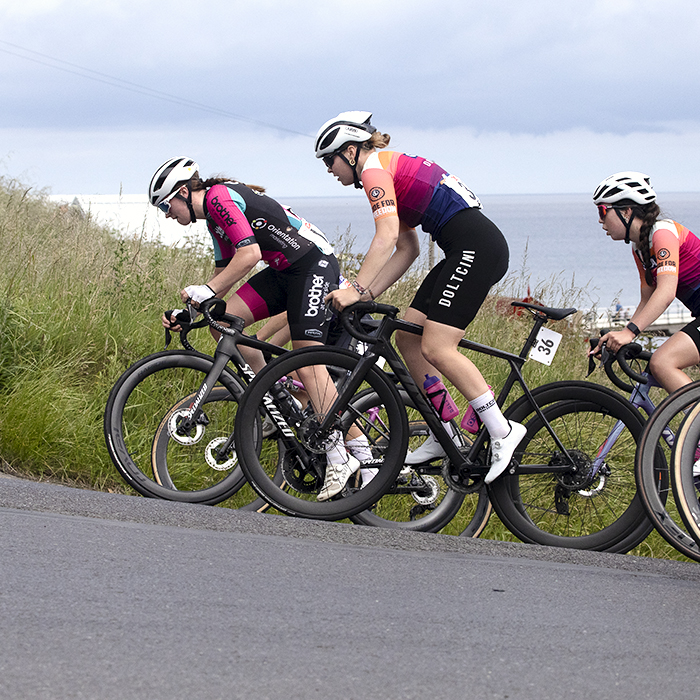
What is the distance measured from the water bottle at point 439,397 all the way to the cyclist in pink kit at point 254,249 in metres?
0.77

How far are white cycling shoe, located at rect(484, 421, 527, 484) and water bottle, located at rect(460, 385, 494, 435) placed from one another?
0.60 ft

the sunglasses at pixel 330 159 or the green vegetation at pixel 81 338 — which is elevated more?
the sunglasses at pixel 330 159

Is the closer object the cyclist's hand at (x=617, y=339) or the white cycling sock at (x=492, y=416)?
the white cycling sock at (x=492, y=416)

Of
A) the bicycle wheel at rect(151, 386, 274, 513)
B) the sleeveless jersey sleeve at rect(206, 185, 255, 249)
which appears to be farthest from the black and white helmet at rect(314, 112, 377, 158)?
the bicycle wheel at rect(151, 386, 274, 513)

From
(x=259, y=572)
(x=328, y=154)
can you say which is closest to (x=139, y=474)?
(x=259, y=572)

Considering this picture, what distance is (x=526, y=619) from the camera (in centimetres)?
311

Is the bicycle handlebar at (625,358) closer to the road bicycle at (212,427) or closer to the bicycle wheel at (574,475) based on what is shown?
the bicycle wheel at (574,475)

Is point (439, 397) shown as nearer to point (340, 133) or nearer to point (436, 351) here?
point (436, 351)

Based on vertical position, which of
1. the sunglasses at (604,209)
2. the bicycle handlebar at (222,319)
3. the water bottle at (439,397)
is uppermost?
the sunglasses at (604,209)

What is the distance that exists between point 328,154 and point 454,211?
778 millimetres

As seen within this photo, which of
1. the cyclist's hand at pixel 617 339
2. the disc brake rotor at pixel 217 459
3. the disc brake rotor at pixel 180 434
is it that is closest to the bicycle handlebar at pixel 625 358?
the cyclist's hand at pixel 617 339

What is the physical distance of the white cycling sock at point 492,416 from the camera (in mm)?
4578

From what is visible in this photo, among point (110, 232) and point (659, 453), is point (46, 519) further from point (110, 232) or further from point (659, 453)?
point (110, 232)

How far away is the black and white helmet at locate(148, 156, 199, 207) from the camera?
5.12 m
